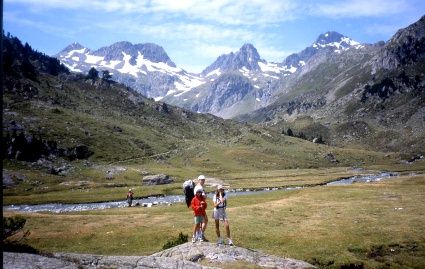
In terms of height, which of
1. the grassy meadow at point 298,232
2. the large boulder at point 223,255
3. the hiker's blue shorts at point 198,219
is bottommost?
the grassy meadow at point 298,232

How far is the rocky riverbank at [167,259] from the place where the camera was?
19.5 m

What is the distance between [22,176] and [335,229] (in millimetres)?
128478

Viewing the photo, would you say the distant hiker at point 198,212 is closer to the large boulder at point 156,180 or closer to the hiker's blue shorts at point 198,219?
the hiker's blue shorts at point 198,219

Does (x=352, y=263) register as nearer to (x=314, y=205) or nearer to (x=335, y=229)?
(x=335, y=229)

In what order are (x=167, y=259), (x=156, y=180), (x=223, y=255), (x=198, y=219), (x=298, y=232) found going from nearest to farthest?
(x=167, y=259)
(x=223, y=255)
(x=198, y=219)
(x=298, y=232)
(x=156, y=180)

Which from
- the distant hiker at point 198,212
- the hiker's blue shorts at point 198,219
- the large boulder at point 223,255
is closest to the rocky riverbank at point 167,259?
the large boulder at point 223,255

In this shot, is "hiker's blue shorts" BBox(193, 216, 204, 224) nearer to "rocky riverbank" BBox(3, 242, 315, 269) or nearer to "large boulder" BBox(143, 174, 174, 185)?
"rocky riverbank" BBox(3, 242, 315, 269)

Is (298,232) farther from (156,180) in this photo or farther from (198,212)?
(156,180)

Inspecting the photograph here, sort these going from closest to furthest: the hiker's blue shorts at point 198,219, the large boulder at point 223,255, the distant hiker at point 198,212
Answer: the large boulder at point 223,255 → the distant hiker at point 198,212 → the hiker's blue shorts at point 198,219

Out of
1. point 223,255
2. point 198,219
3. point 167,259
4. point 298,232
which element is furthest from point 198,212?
point 298,232

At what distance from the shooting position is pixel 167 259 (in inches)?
962

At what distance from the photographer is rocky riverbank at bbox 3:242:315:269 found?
769 inches

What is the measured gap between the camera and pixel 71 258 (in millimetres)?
21922

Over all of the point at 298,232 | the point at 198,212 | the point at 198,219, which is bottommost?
the point at 298,232
